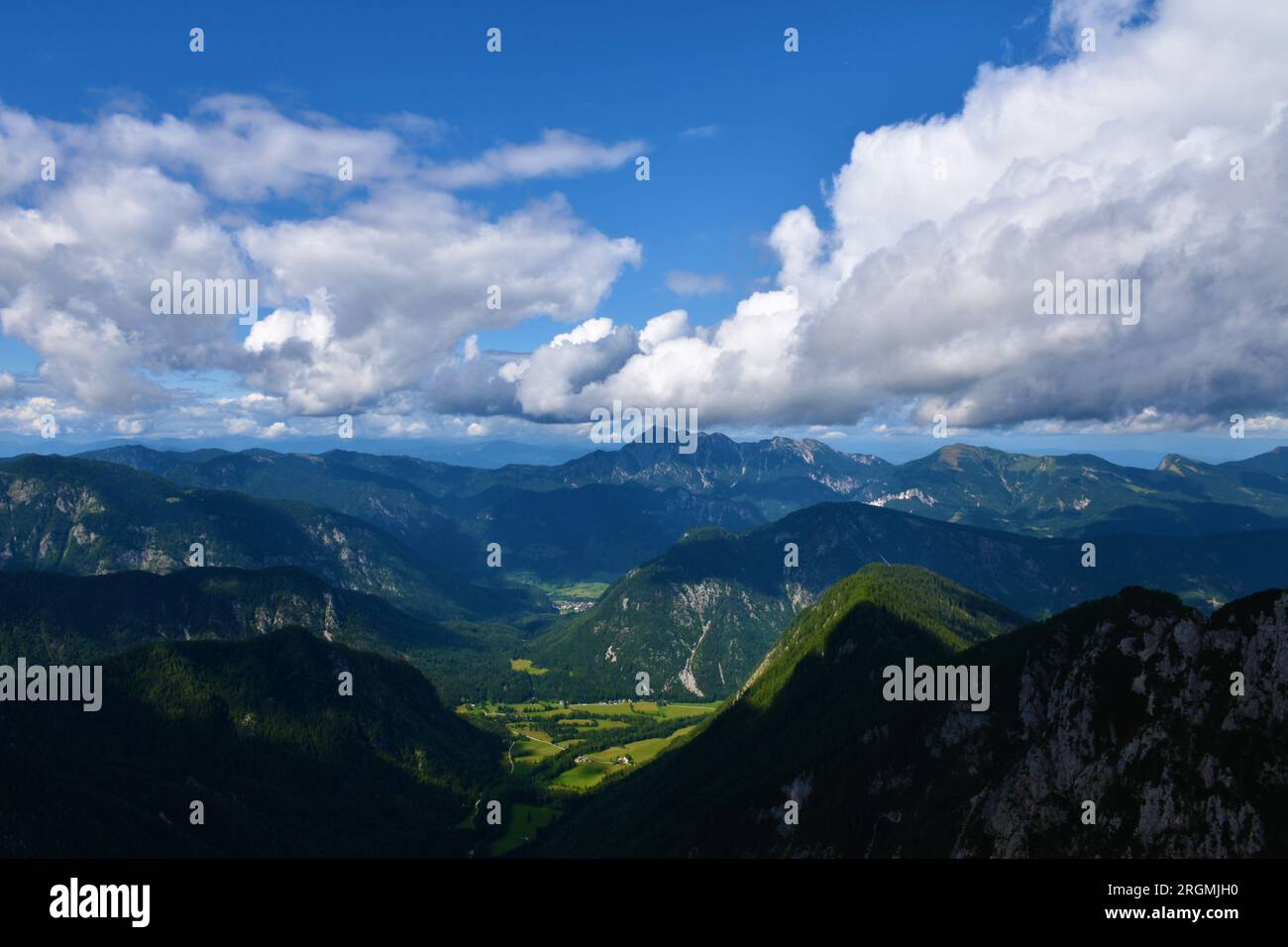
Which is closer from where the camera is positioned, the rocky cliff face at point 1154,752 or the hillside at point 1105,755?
the rocky cliff face at point 1154,752

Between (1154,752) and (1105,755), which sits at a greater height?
(1154,752)

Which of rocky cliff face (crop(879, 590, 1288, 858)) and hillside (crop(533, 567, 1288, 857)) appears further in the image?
hillside (crop(533, 567, 1288, 857))

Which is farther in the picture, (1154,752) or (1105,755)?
(1105,755)
